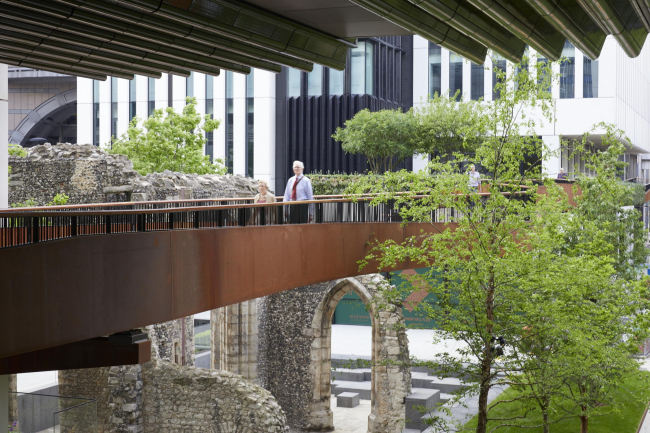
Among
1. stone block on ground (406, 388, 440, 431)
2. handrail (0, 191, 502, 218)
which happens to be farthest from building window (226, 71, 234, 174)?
handrail (0, 191, 502, 218)

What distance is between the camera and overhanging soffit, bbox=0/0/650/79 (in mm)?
7172

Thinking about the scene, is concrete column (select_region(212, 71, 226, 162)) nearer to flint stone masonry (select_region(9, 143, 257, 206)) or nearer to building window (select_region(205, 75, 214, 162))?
building window (select_region(205, 75, 214, 162))

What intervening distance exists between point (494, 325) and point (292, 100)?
32.7 m

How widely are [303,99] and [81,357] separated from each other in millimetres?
34650

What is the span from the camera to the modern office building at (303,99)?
140 ft

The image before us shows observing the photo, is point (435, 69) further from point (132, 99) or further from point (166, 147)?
point (132, 99)

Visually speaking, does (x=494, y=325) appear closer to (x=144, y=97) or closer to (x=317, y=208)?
(x=317, y=208)

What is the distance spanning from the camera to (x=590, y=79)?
37938 millimetres

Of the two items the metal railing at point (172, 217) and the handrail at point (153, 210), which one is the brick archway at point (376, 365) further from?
the handrail at point (153, 210)

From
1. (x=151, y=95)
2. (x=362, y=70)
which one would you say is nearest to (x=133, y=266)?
(x=362, y=70)

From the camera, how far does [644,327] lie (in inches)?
570

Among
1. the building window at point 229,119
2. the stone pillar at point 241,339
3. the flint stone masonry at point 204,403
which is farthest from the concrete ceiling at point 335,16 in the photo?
the building window at point 229,119

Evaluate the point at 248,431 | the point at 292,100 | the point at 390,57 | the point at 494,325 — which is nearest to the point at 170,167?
the point at 292,100

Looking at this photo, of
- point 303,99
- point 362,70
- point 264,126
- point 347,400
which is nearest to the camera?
point 347,400
